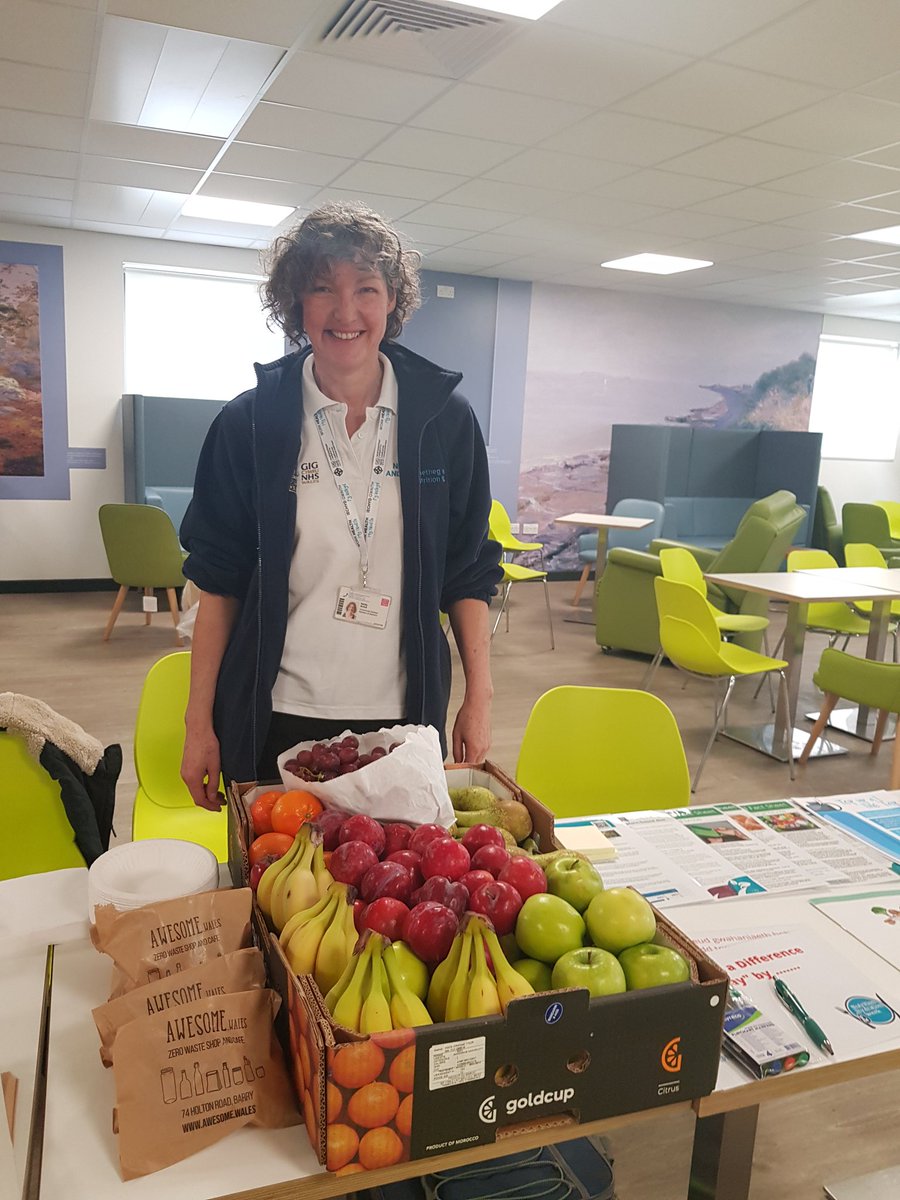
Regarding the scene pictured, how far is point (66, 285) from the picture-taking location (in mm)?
7258

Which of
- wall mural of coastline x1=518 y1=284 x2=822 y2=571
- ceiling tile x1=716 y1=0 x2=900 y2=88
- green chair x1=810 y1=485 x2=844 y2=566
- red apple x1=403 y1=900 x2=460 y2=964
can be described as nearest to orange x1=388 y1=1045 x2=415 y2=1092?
red apple x1=403 y1=900 x2=460 y2=964

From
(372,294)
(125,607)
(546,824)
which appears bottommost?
(125,607)

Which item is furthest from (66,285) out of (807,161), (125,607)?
(807,161)

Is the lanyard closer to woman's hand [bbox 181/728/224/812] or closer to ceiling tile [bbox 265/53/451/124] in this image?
woman's hand [bbox 181/728/224/812]

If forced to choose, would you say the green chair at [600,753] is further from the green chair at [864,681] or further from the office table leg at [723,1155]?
the green chair at [864,681]

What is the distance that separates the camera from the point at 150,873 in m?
1.16

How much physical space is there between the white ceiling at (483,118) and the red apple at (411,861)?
3.13 m

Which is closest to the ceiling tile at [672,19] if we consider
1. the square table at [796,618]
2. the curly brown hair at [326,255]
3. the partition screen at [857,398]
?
the curly brown hair at [326,255]

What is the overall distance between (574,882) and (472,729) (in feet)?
2.23

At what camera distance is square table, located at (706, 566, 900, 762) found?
4.30 m

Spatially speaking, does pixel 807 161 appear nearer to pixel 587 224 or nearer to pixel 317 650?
pixel 587 224

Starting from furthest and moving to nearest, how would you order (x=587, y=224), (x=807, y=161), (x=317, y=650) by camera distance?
1. (x=587, y=224)
2. (x=807, y=161)
3. (x=317, y=650)

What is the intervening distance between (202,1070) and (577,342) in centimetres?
885

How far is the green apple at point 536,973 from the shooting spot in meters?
0.95
